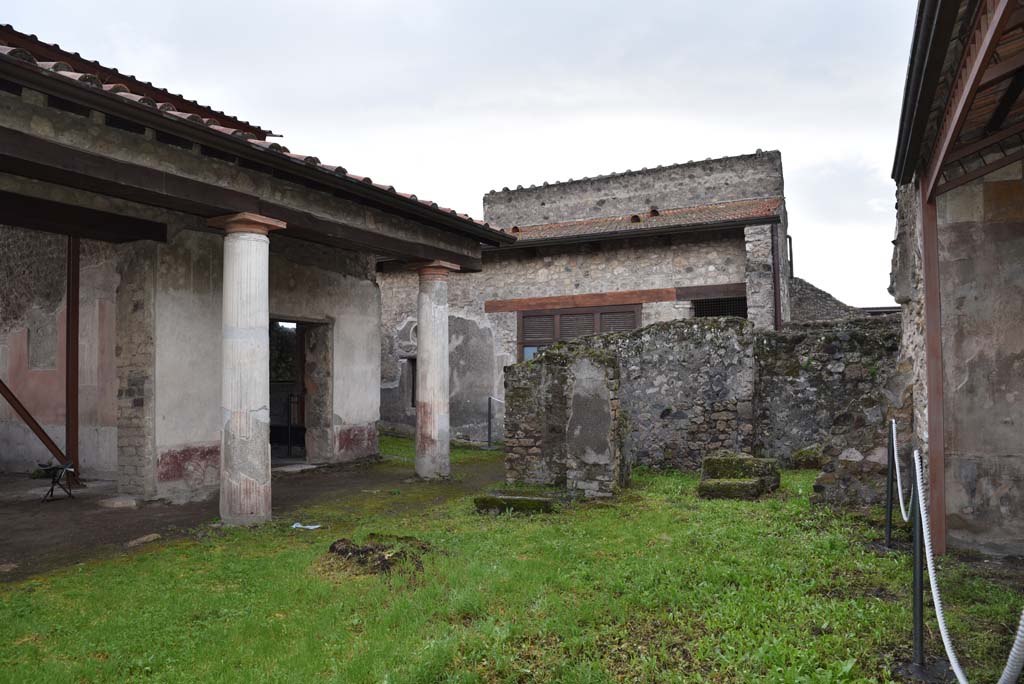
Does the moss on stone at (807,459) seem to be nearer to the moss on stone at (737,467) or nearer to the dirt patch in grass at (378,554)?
the moss on stone at (737,467)

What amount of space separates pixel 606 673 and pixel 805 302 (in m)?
13.4

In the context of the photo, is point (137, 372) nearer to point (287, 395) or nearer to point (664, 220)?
point (287, 395)

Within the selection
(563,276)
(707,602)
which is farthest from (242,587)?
(563,276)

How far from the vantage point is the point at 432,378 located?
9672 millimetres


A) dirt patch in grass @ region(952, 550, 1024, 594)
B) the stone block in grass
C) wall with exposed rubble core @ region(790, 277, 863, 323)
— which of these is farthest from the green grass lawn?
wall with exposed rubble core @ region(790, 277, 863, 323)

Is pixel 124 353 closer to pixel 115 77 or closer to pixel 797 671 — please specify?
pixel 115 77

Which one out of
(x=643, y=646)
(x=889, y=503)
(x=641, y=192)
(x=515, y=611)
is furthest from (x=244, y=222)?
(x=641, y=192)

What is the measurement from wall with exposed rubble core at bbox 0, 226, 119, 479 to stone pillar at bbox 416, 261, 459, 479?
12.7ft

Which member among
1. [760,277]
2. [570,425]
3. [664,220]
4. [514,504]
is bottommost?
[514,504]

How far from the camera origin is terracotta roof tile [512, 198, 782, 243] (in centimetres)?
1312

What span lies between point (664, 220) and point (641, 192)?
235 cm

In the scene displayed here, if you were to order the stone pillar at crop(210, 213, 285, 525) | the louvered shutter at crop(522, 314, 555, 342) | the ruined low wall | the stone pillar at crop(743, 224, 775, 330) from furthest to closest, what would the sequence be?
the louvered shutter at crop(522, 314, 555, 342)
the stone pillar at crop(743, 224, 775, 330)
the ruined low wall
the stone pillar at crop(210, 213, 285, 525)

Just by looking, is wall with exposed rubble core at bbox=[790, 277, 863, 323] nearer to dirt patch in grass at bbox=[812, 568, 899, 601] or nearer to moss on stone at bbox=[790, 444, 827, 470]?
moss on stone at bbox=[790, 444, 827, 470]

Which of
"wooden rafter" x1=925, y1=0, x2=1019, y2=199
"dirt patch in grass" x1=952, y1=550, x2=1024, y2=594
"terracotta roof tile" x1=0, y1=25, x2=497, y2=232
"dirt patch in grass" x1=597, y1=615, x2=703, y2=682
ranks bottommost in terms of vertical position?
"dirt patch in grass" x1=597, y1=615, x2=703, y2=682
